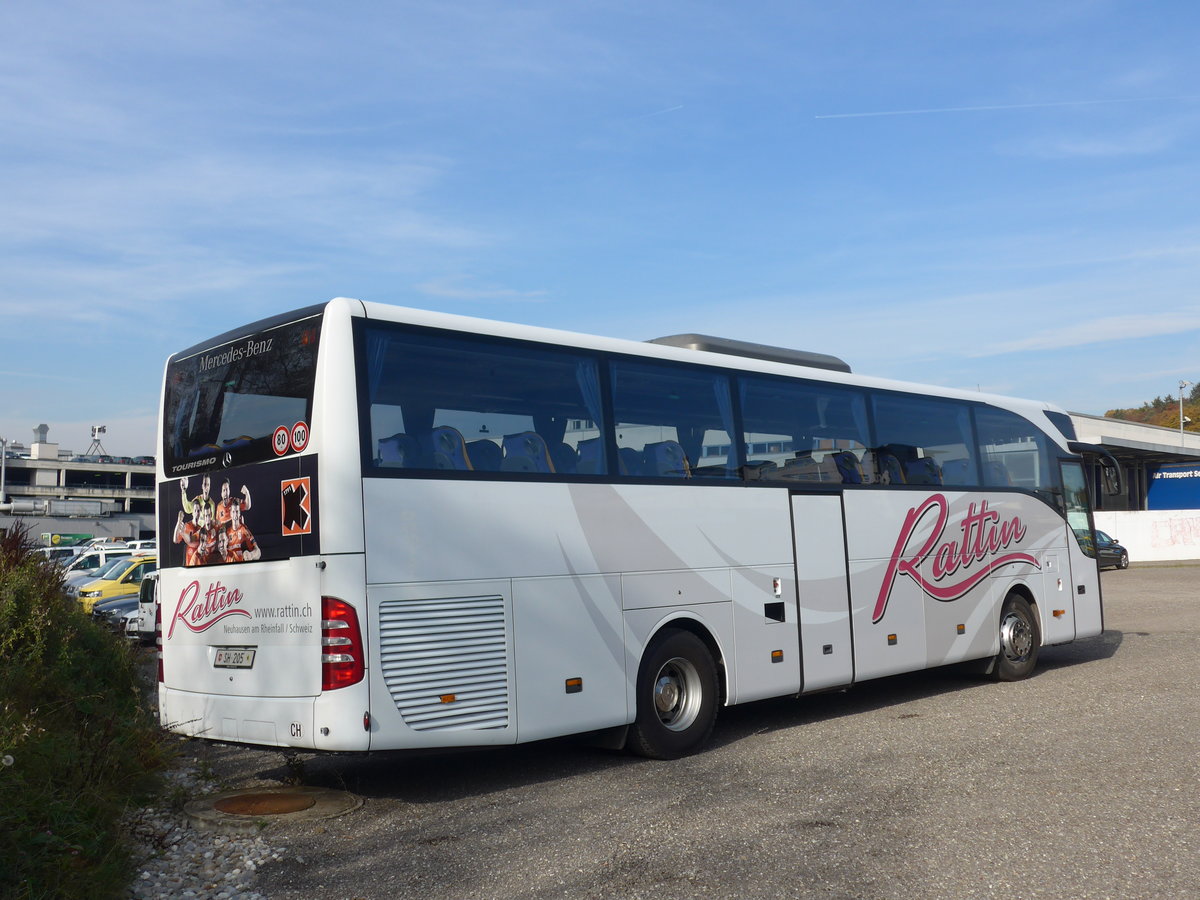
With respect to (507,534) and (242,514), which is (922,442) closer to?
(507,534)

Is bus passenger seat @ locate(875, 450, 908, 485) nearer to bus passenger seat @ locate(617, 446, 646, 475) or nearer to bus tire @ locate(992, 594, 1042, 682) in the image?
bus tire @ locate(992, 594, 1042, 682)

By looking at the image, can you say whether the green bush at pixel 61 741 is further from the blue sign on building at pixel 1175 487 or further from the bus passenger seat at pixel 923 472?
the blue sign on building at pixel 1175 487

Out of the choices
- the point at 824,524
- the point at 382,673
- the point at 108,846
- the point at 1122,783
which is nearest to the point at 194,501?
the point at 382,673

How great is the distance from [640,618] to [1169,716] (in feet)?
16.4

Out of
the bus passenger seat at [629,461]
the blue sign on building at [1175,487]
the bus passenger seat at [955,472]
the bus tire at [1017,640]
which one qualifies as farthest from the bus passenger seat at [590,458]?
the blue sign on building at [1175,487]

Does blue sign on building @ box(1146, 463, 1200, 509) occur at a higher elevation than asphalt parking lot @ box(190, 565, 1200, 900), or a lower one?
higher

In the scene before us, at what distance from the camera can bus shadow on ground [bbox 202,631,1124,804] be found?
8.34m

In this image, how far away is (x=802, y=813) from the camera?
7.00 meters

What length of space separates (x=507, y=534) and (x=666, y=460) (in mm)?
1968

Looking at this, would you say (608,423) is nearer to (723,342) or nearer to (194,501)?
(723,342)

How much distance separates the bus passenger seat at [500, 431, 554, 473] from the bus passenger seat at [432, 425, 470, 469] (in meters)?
0.36

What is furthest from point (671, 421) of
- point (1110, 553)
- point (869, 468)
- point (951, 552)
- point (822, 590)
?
point (1110, 553)

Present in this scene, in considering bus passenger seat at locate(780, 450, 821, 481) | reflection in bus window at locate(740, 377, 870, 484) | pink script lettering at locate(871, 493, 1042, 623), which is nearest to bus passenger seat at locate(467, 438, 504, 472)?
reflection in bus window at locate(740, 377, 870, 484)

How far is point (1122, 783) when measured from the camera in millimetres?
7516
